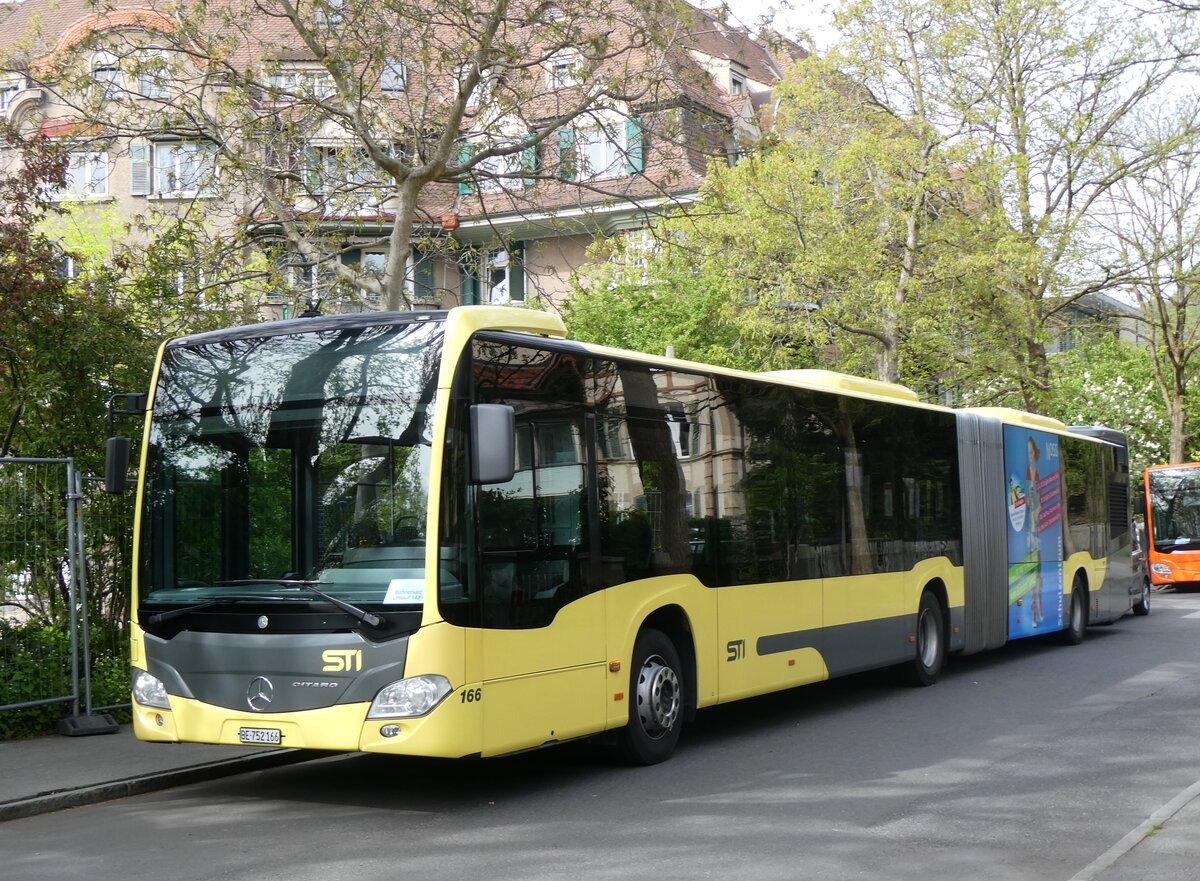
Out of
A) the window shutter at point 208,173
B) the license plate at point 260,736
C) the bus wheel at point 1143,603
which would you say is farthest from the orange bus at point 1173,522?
the license plate at point 260,736

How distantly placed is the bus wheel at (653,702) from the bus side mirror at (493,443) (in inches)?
91.0

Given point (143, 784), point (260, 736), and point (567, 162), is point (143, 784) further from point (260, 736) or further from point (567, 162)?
point (567, 162)

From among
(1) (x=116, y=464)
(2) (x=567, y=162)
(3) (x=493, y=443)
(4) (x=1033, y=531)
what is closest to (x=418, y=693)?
(3) (x=493, y=443)

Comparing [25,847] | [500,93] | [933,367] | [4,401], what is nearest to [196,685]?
[25,847]

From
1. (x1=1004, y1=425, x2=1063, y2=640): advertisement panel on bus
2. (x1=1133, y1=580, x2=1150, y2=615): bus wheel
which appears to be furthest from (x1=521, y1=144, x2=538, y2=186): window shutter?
(x1=1133, y1=580, x2=1150, y2=615): bus wheel

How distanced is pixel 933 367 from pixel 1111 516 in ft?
32.9

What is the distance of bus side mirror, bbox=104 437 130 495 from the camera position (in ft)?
31.2

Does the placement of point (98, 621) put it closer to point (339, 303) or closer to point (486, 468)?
point (486, 468)

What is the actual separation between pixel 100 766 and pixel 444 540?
3680 millimetres

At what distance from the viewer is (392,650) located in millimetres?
8203

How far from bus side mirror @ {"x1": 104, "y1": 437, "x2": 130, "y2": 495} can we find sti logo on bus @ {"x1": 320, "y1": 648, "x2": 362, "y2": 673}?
211cm

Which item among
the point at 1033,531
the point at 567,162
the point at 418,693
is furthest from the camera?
the point at 1033,531

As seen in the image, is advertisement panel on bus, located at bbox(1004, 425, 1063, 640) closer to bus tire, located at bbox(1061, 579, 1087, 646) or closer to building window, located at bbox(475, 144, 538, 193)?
bus tire, located at bbox(1061, 579, 1087, 646)

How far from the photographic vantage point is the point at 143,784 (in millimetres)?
9680
